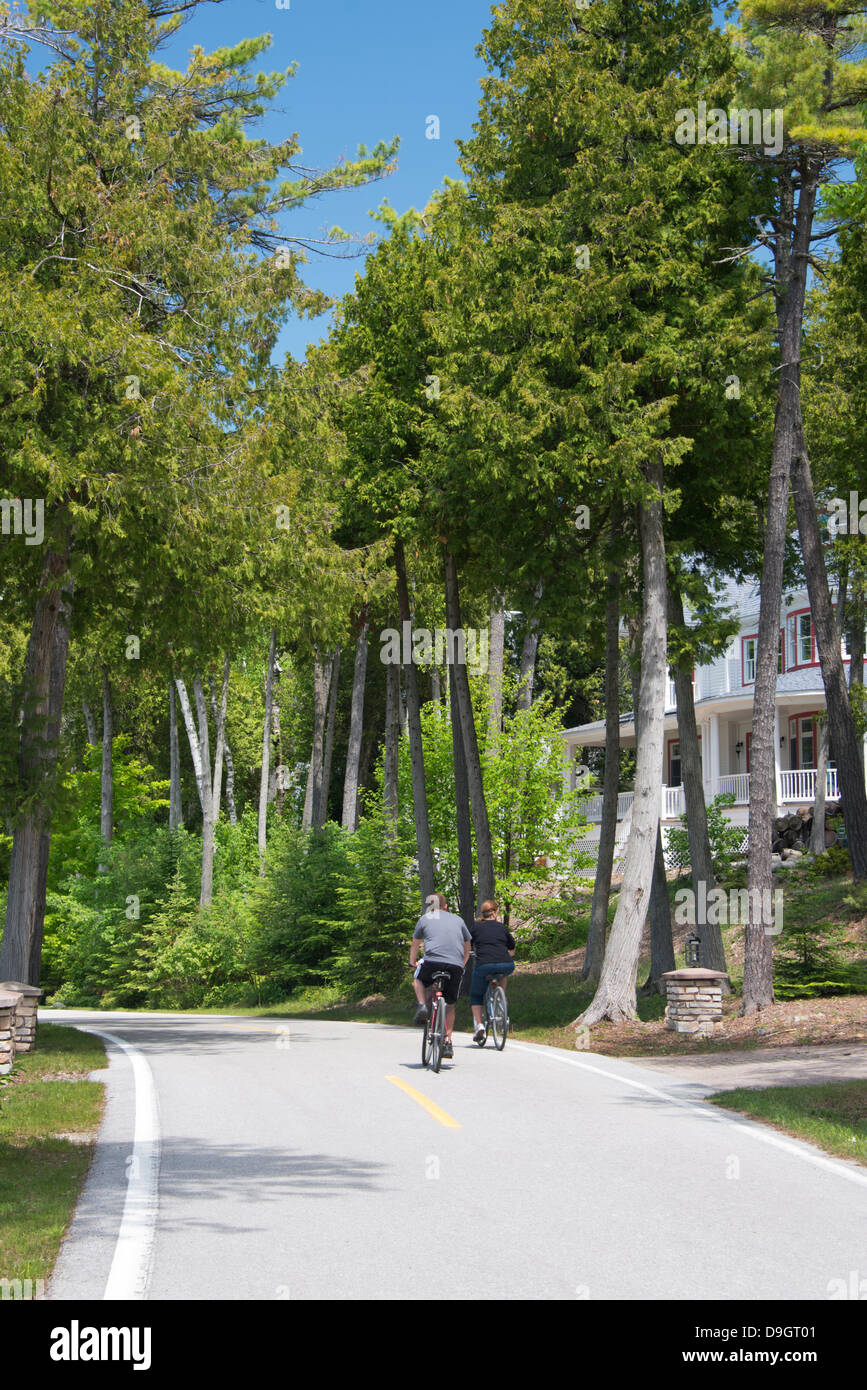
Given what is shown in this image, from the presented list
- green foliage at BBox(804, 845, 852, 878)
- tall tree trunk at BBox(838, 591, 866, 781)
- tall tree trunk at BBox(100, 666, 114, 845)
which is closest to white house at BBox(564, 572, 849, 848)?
tall tree trunk at BBox(838, 591, 866, 781)

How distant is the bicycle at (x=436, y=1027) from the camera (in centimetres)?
1372

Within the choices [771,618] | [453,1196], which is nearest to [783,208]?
[771,618]

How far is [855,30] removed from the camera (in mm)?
20016

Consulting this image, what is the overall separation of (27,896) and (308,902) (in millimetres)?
17605

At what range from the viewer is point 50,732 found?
17984 mm

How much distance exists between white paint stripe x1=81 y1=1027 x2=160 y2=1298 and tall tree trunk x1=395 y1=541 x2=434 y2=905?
14823mm

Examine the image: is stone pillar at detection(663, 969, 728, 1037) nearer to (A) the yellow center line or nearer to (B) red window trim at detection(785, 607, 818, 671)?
(A) the yellow center line

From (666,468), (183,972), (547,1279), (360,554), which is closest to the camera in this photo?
(547,1279)

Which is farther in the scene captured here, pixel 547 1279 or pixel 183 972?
pixel 183 972

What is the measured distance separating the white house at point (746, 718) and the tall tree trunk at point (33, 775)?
23271 millimetres

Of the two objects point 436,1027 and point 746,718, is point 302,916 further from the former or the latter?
point 436,1027

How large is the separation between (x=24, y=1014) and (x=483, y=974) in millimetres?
5670
